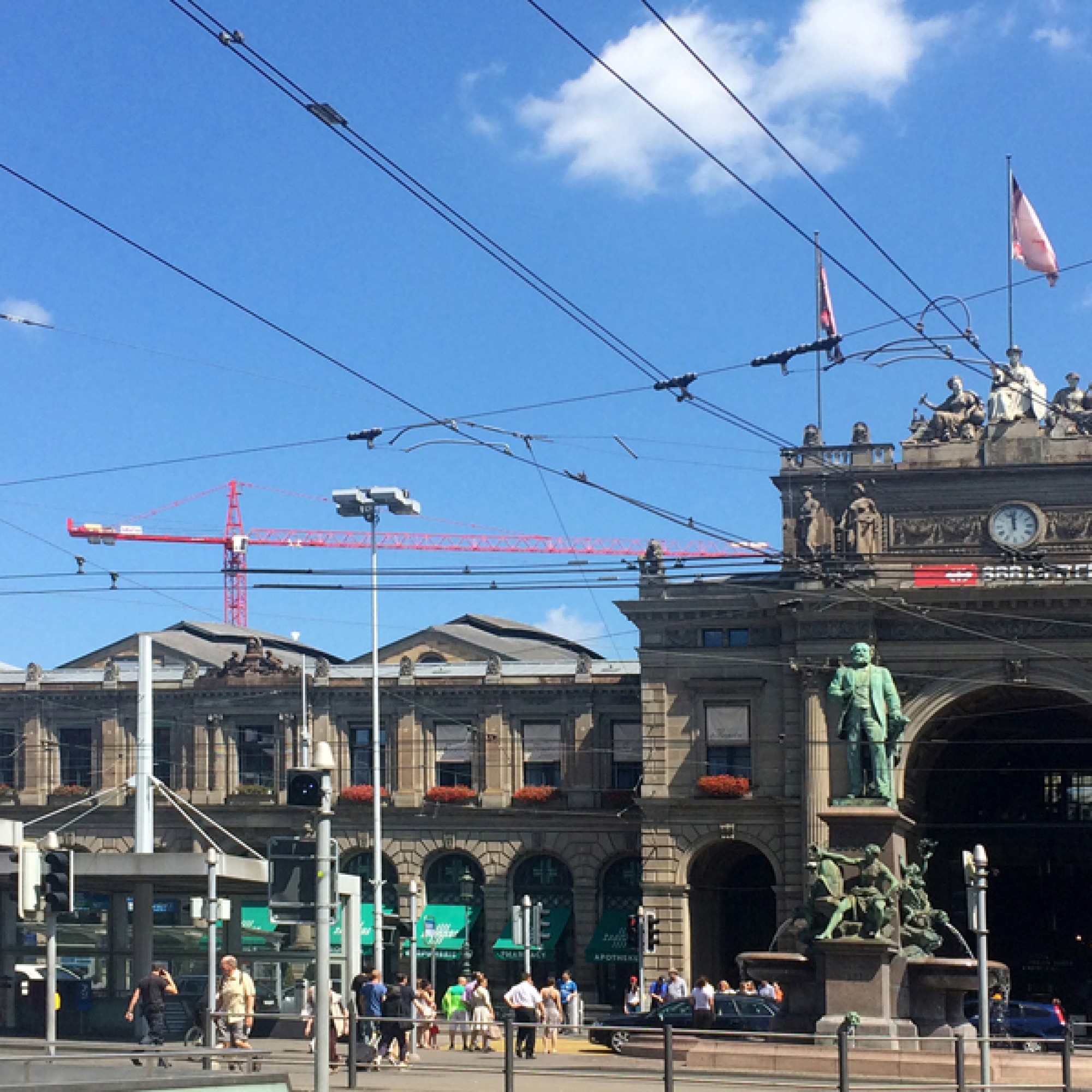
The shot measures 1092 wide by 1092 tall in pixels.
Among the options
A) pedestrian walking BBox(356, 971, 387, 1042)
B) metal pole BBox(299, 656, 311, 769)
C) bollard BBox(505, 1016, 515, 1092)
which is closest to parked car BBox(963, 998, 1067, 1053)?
pedestrian walking BBox(356, 971, 387, 1042)

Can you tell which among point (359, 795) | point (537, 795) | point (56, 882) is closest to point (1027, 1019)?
point (56, 882)

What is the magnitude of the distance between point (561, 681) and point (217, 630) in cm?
2187

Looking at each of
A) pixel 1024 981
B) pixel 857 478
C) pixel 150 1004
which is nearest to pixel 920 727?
pixel 857 478

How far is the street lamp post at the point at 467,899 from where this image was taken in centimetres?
6800

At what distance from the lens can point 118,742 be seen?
73062mm

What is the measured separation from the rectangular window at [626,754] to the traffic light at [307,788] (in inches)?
1848

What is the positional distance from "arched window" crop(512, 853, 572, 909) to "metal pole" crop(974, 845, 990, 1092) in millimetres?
37360

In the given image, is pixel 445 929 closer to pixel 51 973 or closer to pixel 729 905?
pixel 729 905

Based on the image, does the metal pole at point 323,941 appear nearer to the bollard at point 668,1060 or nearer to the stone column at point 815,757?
the bollard at point 668,1060

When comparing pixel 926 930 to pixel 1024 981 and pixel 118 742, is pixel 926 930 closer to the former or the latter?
pixel 1024 981

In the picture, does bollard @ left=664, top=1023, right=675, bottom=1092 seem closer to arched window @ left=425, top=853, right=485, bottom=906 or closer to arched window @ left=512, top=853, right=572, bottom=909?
arched window @ left=512, top=853, right=572, bottom=909

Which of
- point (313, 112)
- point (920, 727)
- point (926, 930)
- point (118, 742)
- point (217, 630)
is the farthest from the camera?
point (217, 630)

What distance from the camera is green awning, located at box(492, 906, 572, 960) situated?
220 ft

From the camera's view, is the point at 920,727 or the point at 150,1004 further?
the point at 920,727
